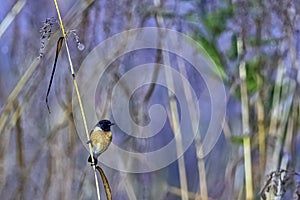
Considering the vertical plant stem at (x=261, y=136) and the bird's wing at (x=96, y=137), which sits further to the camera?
the vertical plant stem at (x=261, y=136)

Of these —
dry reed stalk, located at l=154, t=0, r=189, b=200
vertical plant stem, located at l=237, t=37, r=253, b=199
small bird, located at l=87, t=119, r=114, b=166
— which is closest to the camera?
small bird, located at l=87, t=119, r=114, b=166

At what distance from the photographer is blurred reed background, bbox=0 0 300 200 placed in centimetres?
102

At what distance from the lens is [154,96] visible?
3.68ft

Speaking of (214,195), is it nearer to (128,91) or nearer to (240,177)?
(240,177)

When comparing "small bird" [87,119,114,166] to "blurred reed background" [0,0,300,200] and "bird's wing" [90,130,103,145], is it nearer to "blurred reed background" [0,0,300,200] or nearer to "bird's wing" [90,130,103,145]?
"bird's wing" [90,130,103,145]

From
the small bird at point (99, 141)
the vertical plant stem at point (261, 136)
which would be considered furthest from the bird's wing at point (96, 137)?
the vertical plant stem at point (261, 136)

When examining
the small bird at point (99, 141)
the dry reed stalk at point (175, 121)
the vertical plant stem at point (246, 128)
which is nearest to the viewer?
the small bird at point (99, 141)

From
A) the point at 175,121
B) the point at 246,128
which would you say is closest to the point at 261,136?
the point at 246,128

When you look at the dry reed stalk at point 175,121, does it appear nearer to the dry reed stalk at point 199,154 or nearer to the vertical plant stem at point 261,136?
the dry reed stalk at point 199,154

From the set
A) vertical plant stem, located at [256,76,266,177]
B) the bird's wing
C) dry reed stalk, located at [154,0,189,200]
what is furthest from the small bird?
vertical plant stem, located at [256,76,266,177]

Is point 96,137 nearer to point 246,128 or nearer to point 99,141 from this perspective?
point 99,141

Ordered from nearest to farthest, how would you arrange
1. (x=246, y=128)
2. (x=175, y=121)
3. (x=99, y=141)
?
(x=99, y=141), (x=246, y=128), (x=175, y=121)

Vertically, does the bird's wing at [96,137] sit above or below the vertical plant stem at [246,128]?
below

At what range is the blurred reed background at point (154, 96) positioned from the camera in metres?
1.02
